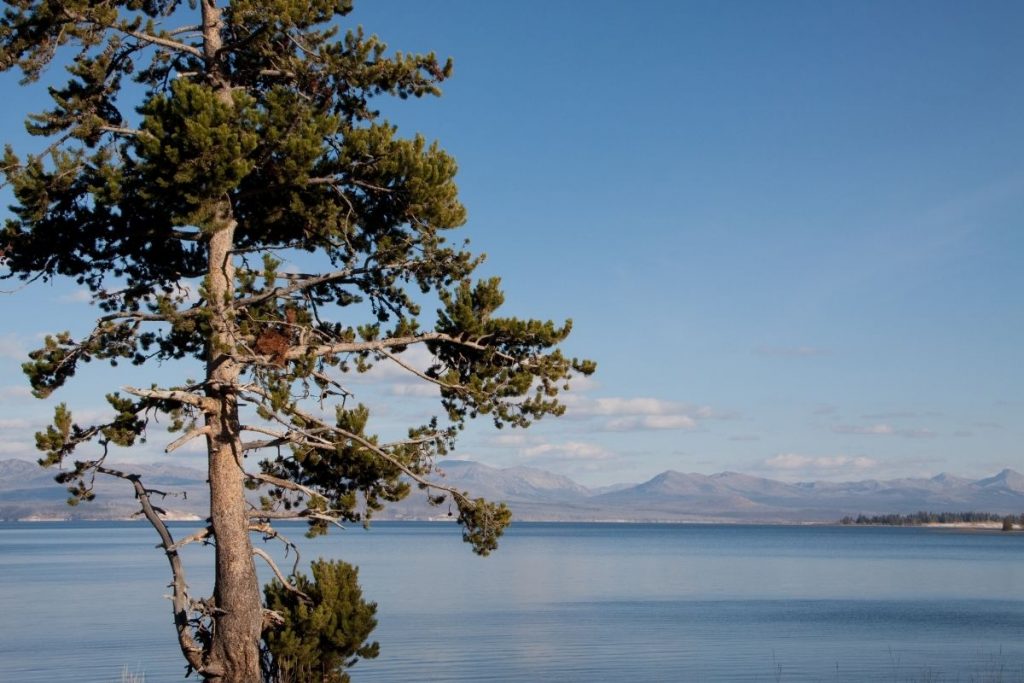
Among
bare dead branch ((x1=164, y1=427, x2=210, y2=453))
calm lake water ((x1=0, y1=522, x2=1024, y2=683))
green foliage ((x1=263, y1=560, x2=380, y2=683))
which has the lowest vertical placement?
calm lake water ((x1=0, y1=522, x2=1024, y2=683))

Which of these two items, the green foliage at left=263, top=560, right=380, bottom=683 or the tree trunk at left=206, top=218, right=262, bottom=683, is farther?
the green foliage at left=263, top=560, right=380, bottom=683

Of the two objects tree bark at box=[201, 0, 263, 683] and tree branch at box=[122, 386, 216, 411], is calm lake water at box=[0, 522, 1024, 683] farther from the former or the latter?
tree branch at box=[122, 386, 216, 411]

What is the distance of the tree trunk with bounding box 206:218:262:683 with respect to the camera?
14.7 metres

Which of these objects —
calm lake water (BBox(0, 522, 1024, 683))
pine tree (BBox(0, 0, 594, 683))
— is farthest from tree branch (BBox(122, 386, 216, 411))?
calm lake water (BBox(0, 522, 1024, 683))

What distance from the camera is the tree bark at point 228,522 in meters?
14.7

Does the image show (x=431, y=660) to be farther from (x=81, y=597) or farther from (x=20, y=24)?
(x=81, y=597)

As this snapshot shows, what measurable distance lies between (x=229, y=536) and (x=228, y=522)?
7.4 inches

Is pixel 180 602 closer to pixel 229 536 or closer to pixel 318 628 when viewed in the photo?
pixel 229 536

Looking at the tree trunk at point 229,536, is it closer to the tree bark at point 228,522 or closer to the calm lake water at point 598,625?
the tree bark at point 228,522

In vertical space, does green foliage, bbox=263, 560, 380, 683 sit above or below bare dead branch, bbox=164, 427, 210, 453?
below

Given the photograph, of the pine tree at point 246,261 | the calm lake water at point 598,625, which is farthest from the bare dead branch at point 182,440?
the calm lake water at point 598,625

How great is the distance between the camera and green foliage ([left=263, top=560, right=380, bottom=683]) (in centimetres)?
1527

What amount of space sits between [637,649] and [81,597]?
3171 cm

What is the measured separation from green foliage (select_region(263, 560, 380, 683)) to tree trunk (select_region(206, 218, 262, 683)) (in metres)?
0.52
